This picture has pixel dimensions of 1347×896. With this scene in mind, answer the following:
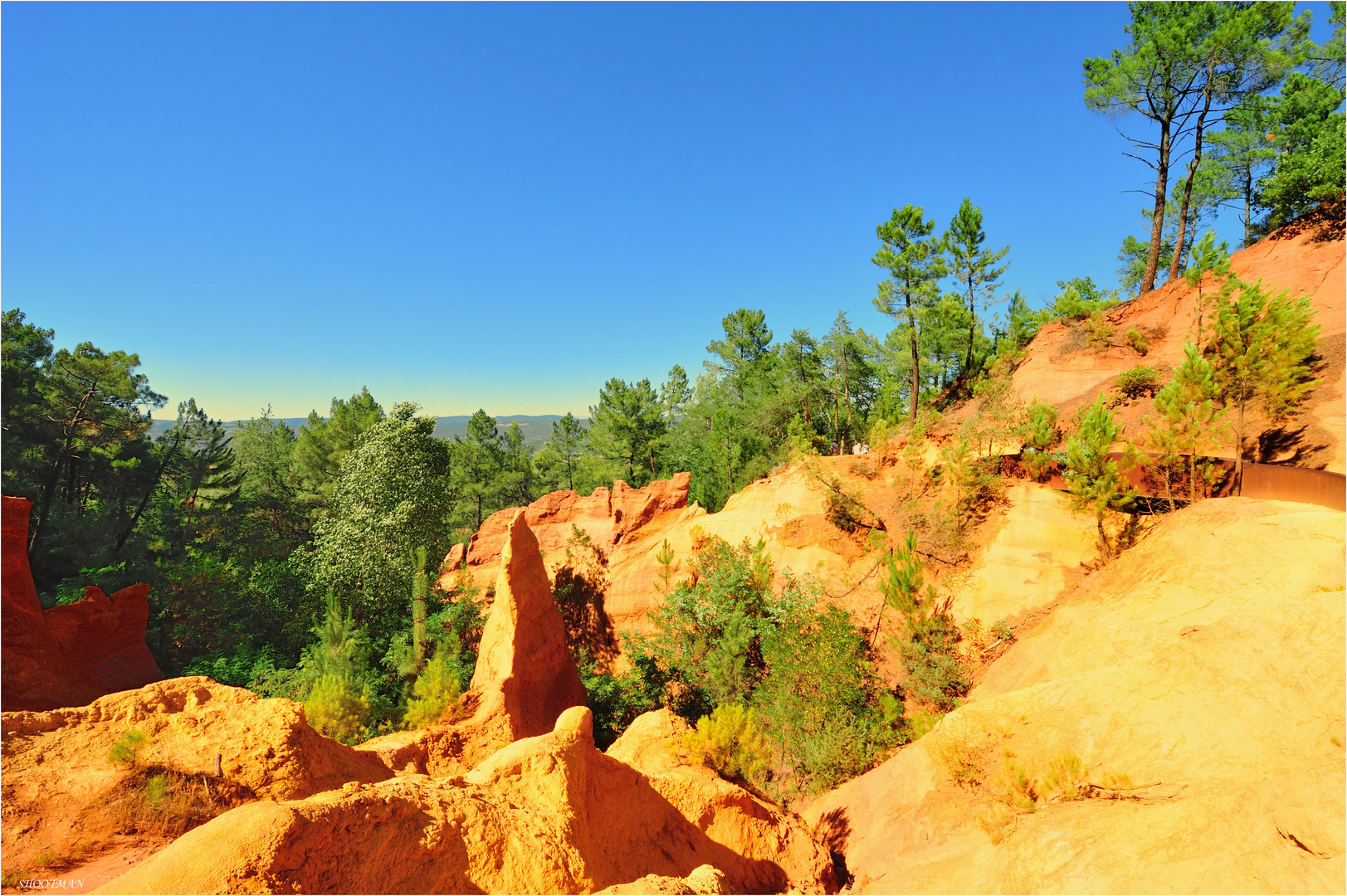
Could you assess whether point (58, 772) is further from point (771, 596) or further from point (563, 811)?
point (771, 596)

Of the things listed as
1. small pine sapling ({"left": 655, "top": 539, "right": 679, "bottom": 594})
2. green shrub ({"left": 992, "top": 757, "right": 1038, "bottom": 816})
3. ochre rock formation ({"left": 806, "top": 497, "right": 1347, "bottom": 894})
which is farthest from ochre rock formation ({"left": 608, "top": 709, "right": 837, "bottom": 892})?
small pine sapling ({"left": 655, "top": 539, "right": 679, "bottom": 594})

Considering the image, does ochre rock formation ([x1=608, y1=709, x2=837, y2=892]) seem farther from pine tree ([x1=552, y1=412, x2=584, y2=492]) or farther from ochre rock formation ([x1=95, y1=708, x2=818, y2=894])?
pine tree ([x1=552, y1=412, x2=584, y2=492])

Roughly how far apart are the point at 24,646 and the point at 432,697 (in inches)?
354

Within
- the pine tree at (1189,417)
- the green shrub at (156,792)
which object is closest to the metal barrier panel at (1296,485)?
the pine tree at (1189,417)

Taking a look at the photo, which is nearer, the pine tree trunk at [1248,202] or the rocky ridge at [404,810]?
the rocky ridge at [404,810]

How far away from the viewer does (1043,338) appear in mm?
24641

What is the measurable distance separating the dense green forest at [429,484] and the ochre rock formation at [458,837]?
28.7ft

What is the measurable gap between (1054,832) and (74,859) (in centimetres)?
1271

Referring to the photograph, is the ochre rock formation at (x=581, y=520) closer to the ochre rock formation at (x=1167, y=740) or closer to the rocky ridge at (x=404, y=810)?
the rocky ridge at (x=404, y=810)

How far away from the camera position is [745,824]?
10.9 meters

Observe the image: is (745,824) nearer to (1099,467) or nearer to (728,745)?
(728,745)

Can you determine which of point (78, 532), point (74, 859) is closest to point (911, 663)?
point (74, 859)

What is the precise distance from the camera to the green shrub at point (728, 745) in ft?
42.6

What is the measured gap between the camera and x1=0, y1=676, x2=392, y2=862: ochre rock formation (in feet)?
19.9
